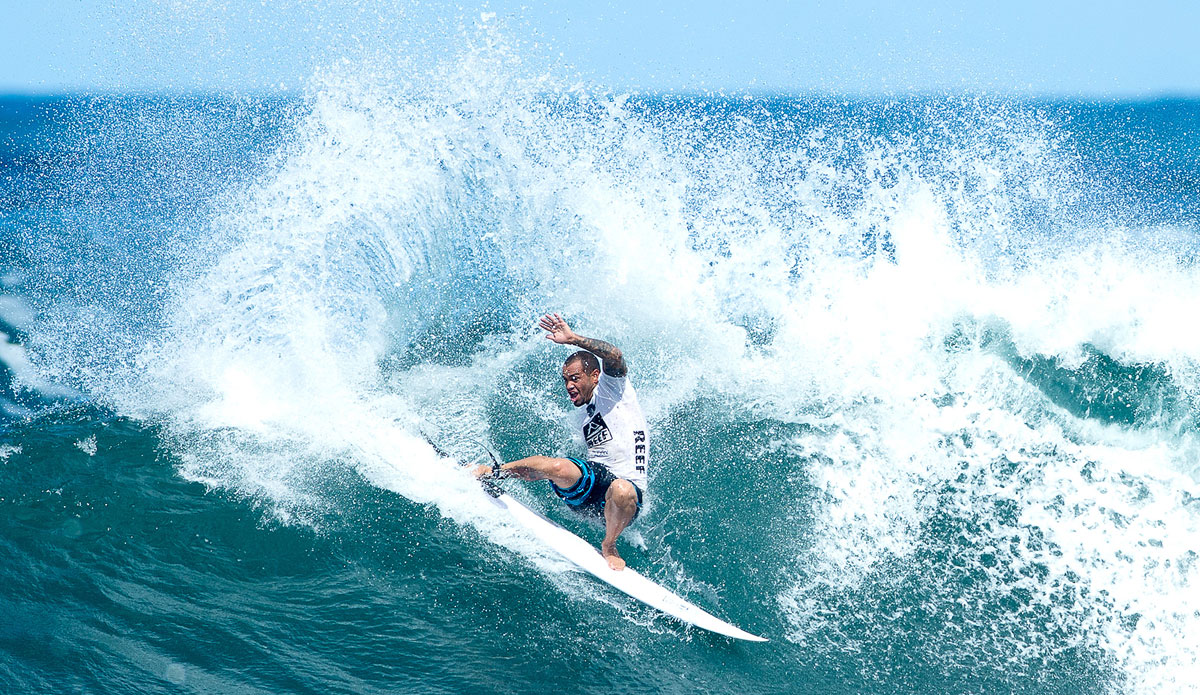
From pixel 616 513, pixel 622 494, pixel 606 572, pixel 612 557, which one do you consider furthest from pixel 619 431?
pixel 606 572

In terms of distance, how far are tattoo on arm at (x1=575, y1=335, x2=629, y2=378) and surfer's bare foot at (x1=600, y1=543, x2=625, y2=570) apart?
1498 millimetres

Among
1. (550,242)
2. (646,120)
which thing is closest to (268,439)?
(550,242)

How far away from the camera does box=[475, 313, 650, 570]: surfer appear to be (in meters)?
6.44

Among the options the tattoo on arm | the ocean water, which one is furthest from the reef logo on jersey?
the ocean water

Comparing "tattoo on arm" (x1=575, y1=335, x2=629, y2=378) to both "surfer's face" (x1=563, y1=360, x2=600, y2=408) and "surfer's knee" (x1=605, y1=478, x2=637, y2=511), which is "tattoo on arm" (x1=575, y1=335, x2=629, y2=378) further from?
"surfer's knee" (x1=605, y1=478, x2=637, y2=511)

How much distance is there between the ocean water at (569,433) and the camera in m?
6.06

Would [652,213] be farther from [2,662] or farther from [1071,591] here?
[2,662]

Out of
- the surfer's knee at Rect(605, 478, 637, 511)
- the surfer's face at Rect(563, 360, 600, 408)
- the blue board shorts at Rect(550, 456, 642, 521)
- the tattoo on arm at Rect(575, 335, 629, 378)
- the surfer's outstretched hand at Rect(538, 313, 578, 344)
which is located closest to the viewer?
the surfer's outstretched hand at Rect(538, 313, 578, 344)

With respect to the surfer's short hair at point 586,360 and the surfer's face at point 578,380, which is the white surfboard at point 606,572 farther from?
the surfer's short hair at point 586,360

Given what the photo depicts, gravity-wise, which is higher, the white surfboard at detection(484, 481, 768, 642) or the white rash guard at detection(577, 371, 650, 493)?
the white rash guard at detection(577, 371, 650, 493)

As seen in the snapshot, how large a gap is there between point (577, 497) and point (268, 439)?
3647mm

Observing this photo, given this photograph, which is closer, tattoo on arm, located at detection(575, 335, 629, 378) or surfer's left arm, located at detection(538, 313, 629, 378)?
surfer's left arm, located at detection(538, 313, 629, 378)

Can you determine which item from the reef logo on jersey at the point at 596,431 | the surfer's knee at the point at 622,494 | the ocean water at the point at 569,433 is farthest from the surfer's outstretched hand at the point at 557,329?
the ocean water at the point at 569,433

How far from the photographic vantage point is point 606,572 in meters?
6.56
